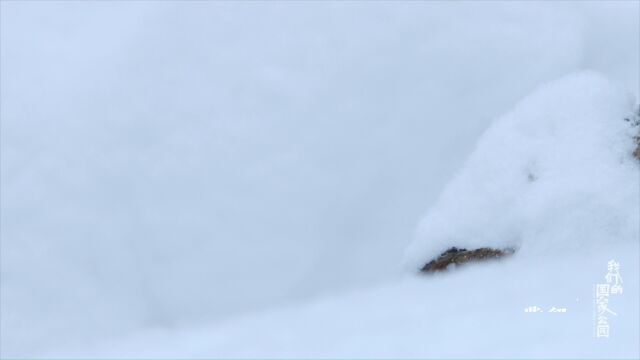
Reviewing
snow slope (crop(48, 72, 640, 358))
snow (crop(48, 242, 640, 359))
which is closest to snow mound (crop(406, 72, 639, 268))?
→ snow slope (crop(48, 72, 640, 358))

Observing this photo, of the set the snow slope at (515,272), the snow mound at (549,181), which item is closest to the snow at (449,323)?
the snow slope at (515,272)

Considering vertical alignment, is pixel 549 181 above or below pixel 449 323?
above

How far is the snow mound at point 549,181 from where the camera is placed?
3686 mm

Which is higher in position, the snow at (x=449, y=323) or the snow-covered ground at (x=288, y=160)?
the snow-covered ground at (x=288, y=160)

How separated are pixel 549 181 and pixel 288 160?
1607 millimetres

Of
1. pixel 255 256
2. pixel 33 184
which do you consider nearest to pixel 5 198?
pixel 33 184

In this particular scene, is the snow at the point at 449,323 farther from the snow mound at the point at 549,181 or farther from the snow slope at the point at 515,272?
the snow mound at the point at 549,181

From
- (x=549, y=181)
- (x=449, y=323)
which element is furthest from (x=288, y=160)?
(x=449, y=323)

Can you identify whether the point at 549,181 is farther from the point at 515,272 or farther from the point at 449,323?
the point at 449,323

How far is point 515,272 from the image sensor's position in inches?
135

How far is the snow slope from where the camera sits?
112 inches

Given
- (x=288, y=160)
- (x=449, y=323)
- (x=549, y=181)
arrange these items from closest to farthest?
(x=449, y=323) → (x=549, y=181) → (x=288, y=160)

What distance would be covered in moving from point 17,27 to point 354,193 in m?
2.70

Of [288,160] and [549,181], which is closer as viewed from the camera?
[549,181]
